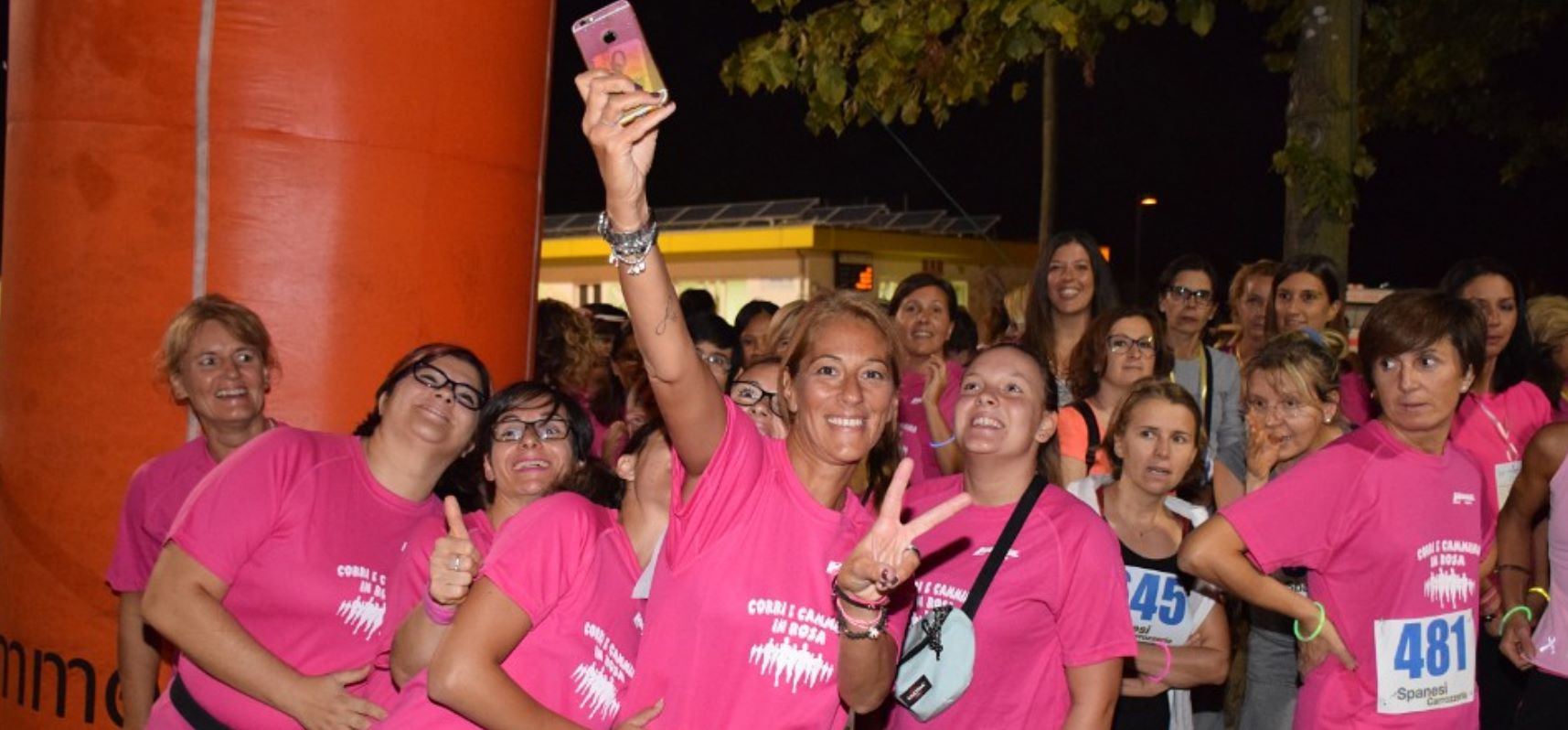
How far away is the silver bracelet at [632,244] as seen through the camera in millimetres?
2824

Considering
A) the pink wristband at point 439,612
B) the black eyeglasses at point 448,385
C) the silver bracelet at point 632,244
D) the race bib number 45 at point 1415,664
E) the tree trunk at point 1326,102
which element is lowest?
the race bib number 45 at point 1415,664

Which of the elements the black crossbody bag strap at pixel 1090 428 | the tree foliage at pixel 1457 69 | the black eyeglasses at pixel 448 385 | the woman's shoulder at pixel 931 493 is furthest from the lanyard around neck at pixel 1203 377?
the tree foliage at pixel 1457 69

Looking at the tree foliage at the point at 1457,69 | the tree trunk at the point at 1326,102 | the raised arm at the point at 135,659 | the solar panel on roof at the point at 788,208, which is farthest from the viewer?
the solar panel on roof at the point at 788,208

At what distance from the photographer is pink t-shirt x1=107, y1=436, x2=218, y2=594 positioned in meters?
4.69

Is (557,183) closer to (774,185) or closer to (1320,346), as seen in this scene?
(774,185)

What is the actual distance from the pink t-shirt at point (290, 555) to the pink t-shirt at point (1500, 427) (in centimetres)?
399

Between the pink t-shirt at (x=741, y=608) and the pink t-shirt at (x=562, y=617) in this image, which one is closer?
the pink t-shirt at (x=741, y=608)

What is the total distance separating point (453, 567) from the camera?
3395 millimetres

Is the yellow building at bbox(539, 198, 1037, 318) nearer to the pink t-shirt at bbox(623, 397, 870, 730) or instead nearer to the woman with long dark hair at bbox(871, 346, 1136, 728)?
the woman with long dark hair at bbox(871, 346, 1136, 728)

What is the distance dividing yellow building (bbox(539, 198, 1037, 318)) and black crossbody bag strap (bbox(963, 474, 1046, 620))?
23407mm

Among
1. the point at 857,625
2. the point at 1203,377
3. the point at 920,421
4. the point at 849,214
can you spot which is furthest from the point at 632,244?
the point at 849,214

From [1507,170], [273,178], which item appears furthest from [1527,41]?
[273,178]

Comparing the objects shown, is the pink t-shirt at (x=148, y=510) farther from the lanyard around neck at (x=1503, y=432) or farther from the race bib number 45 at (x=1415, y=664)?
the lanyard around neck at (x=1503, y=432)

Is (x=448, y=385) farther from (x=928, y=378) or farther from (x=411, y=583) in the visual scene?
(x=928, y=378)
